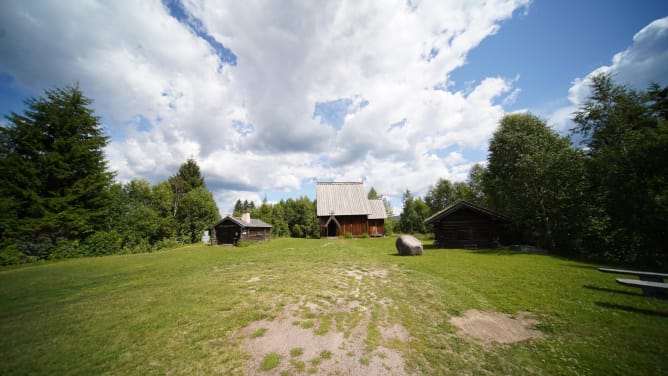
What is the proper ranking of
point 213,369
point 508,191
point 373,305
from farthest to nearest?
point 508,191, point 373,305, point 213,369

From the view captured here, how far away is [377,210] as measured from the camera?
1444 inches

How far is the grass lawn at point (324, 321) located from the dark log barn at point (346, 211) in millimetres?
23974

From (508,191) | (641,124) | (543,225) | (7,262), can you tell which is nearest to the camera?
(641,124)

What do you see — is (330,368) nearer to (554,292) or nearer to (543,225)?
(554,292)

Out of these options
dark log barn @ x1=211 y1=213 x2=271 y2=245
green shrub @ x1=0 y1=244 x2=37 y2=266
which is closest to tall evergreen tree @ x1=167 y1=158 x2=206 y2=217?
dark log barn @ x1=211 y1=213 x2=271 y2=245

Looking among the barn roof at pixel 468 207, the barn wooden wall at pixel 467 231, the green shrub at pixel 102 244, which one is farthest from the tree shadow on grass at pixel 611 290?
the green shrub at pixel 102 244

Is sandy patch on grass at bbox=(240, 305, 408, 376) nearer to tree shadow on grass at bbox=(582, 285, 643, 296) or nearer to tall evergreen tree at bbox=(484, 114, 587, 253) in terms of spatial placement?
tree shadow on grass at bbox=(582, 285, 643, 296)

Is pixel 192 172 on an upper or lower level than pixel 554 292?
upper

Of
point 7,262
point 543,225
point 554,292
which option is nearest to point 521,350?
point 554,292

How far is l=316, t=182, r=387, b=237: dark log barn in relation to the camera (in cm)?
3375

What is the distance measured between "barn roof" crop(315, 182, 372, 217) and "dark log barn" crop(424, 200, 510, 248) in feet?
48.6

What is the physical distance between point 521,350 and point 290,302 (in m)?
5.76

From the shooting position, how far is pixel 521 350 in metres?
4.18

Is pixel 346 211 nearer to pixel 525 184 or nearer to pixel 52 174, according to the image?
pixel 525 184
